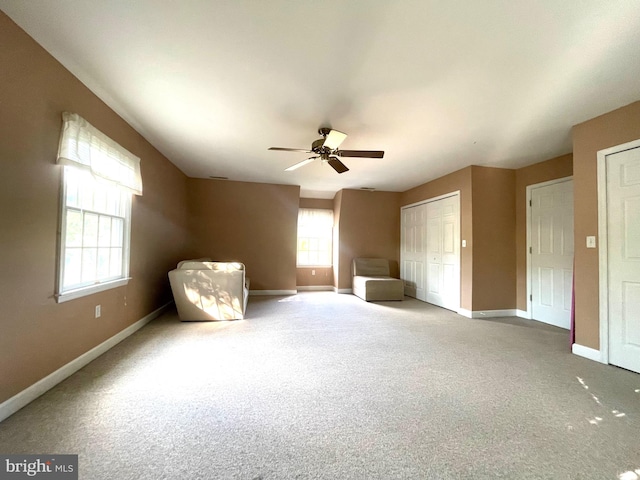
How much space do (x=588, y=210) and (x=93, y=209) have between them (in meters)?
5.04

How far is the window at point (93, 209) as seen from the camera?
2045mm

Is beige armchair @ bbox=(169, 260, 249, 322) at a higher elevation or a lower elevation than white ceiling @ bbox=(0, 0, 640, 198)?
lower

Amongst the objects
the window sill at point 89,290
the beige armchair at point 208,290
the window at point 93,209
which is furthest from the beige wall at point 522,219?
the window sill at point 89,290

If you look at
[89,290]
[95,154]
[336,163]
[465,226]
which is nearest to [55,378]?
[89,290]

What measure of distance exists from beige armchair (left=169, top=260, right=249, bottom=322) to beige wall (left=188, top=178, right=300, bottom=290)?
80.2 inches

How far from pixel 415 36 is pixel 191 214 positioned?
5.26 m

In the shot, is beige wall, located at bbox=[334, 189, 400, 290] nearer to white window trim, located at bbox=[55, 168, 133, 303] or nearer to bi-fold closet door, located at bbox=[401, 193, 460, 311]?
bi-fold closet door, located at bbox=[401, 193, 460, 311]

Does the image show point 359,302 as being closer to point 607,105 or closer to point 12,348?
point 607,105

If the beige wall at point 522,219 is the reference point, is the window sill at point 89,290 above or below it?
below

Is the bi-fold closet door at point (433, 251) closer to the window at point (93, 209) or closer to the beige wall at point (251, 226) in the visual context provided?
the beige wall at point (251, 226)

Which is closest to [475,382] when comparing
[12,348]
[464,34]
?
[464,34]

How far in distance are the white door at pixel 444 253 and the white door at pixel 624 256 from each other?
197 centimetres

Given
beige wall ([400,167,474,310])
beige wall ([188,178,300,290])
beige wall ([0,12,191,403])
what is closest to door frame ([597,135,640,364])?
beige wall ([400,167,474,310])

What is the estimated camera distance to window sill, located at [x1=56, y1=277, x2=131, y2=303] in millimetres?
2025
